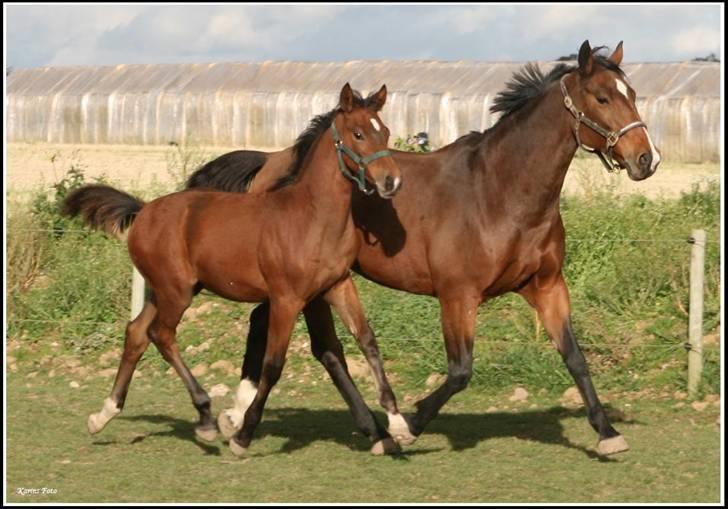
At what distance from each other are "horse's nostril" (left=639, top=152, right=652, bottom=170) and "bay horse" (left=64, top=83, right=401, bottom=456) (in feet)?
4.30

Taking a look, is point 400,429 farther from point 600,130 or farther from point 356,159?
point 600,130

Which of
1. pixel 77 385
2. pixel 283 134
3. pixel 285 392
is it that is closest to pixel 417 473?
pixel 285 392

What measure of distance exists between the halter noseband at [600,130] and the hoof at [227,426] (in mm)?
2707

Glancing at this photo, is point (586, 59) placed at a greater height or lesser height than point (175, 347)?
greater

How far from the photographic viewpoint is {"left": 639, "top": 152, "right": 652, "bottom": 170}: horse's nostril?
6430mm

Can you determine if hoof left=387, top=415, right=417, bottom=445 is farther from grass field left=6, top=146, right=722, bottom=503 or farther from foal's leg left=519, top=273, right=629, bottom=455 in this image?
foal's leg left=519, top=273, right=629, bottom=455

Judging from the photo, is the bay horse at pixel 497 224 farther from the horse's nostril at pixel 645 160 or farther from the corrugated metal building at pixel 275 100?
the corrugated metal building at pixel 275 100

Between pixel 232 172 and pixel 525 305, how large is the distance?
315 centimetres

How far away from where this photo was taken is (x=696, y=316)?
359 inches

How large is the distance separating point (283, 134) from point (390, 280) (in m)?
25.6

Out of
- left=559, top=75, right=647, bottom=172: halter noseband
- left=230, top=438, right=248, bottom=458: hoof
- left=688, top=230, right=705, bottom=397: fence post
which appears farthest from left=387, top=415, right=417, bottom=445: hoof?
left=688, top=230, right=705, bottom=397: fence post

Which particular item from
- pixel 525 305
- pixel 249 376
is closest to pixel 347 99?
pixel 249 376

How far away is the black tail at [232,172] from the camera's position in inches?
334

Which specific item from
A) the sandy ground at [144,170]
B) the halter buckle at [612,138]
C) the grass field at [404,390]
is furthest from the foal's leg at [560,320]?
the sandy ground at [144,170]
